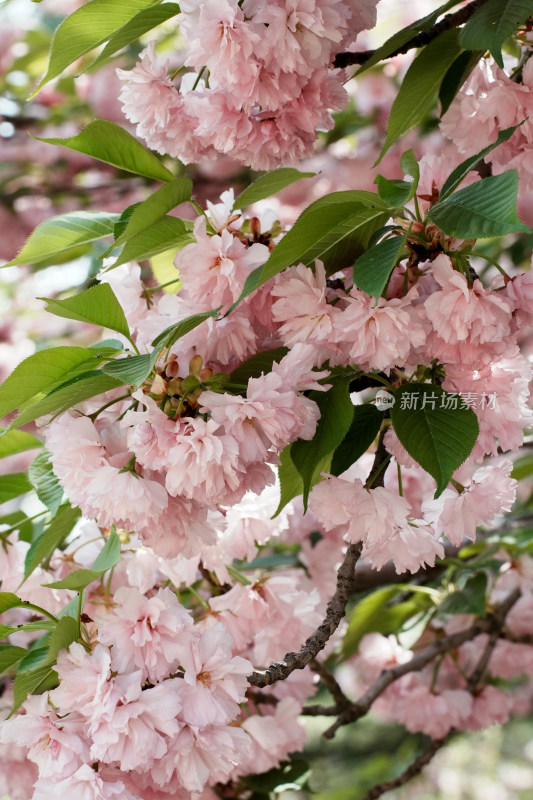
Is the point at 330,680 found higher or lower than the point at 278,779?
higher

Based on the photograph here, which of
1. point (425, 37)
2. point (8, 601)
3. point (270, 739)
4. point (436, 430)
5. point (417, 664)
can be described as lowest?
point (417, 664)

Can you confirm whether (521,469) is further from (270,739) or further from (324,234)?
(324,234)

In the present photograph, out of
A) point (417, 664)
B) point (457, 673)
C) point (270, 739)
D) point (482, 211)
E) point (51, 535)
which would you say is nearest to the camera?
point (482, 211)

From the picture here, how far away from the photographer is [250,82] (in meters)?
0.78

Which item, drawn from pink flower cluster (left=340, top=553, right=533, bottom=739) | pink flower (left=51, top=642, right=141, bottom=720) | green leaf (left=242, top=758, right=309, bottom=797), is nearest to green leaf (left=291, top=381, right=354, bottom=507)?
pink flower (left=51, top=642, right=141, bottom=720)

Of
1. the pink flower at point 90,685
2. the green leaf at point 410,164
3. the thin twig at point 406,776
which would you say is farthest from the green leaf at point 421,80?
the thin twig at point 406,776

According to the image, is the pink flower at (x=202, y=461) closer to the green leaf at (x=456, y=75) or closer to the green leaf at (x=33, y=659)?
the green leaf at (x=33, y=659)

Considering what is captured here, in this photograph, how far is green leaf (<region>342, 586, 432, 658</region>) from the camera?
1450 mm

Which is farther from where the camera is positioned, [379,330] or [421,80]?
[421,80]

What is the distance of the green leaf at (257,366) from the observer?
772mm

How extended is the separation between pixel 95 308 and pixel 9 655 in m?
0.32

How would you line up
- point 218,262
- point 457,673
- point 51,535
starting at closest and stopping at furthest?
point 218,262, point 51,535, point 457,673

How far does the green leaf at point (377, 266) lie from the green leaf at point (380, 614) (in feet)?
2.78

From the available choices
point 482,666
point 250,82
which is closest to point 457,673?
point 482,666
